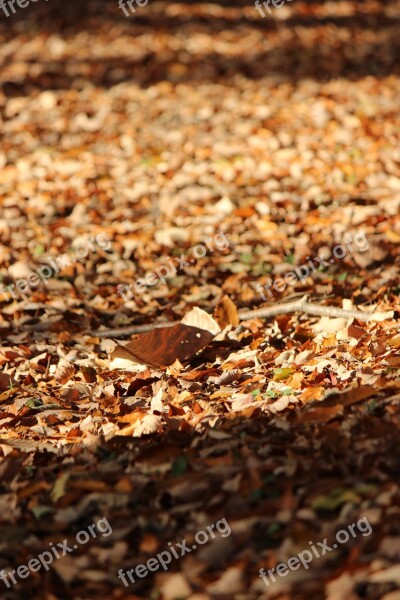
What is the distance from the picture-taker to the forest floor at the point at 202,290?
294cm

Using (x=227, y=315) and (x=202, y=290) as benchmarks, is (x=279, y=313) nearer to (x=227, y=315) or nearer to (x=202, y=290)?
(x=227, y=315)

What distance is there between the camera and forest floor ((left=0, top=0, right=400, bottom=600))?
294 cm

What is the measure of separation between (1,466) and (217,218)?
3.97 m

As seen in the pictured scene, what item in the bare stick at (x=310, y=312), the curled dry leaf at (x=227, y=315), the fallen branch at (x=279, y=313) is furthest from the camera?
the curled dry leaf at (x=227, y=315)

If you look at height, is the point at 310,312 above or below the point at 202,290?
below

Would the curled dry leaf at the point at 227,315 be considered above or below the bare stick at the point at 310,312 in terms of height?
above

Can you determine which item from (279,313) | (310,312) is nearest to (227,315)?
(279,313)

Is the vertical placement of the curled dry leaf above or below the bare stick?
above

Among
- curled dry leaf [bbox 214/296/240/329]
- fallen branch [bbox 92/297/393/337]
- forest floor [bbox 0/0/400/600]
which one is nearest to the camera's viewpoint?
forest floor [bbox 0/0/400/600]

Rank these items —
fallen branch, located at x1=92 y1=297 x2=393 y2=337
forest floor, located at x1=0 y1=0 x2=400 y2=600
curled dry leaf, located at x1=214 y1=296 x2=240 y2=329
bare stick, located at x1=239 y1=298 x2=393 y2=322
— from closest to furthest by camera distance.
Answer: forest floor, located at x1=0 y1=0 x2=400 y2=600 → bare stick, located at x1=239 y1=298 x2=393 y2=322 → fallen branch, located at x1=92 y1=297 x2=393 y2=337 → curled dry leaf, located at x1=214 y1=296 x2=240 y2=329

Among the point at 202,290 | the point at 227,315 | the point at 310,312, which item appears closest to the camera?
the point at 310,312

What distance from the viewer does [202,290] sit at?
589cm

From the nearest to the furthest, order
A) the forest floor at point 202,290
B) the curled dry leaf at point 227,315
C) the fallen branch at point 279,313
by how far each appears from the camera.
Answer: the forest floor at point 202,290 → the fallen branch at point 279,313 → the curled dry leaf at point 227,315

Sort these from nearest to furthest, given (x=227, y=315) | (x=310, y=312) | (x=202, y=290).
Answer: (x=310, y=312) → (x=227, y=315) → (x=202, y=290)
